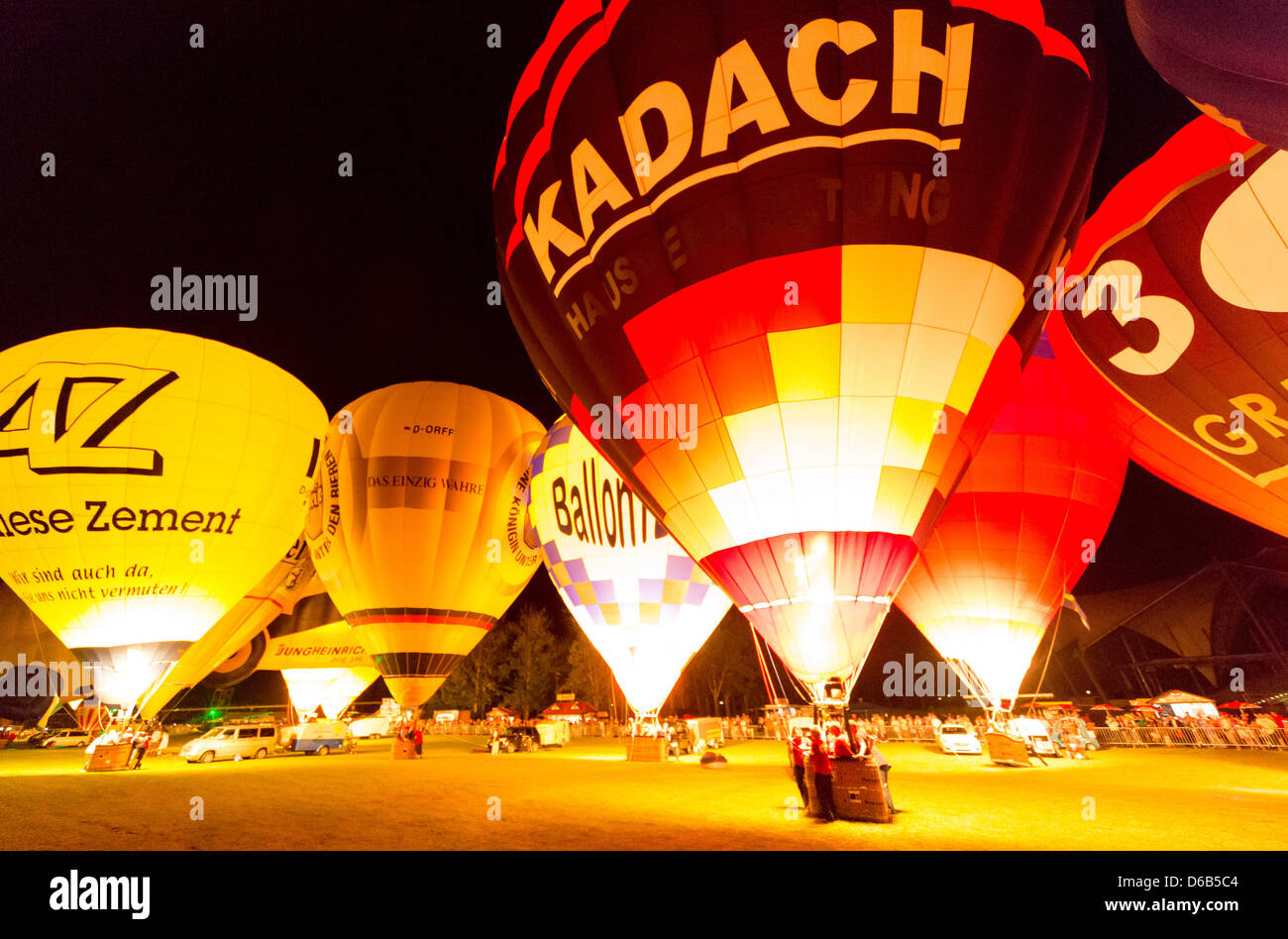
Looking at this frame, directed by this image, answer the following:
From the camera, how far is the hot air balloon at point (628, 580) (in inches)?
567

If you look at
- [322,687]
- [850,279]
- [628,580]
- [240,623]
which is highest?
[850,279]

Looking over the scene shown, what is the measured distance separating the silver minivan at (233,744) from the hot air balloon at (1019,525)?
17.0 metres

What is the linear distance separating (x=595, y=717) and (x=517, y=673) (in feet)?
35.7

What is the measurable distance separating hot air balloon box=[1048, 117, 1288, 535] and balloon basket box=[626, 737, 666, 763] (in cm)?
1017

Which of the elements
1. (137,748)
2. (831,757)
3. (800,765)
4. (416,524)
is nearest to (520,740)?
(416,524)

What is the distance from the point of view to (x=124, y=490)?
1255cm

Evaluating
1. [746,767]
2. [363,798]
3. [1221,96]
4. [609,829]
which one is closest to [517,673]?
[746,767]

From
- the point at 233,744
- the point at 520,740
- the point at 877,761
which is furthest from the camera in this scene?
the point at 520,740

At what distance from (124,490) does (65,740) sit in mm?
21708

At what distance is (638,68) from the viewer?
7.35m

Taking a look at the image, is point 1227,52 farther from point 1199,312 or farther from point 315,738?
point 315,738

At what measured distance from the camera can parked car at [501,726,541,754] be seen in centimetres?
2234

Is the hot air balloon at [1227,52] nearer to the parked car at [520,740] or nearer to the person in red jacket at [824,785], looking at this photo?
the person in red jacket at [824,785]

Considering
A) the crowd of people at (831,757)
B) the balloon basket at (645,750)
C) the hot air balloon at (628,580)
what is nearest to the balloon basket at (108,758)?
the hot air balloon at (628,580)
